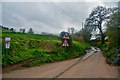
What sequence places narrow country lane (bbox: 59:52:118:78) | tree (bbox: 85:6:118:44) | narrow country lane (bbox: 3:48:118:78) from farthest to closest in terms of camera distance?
tree (bbox: 85:6:118:44) → narrow country lane (bbox: 59:52:118:78) → narrow country lane (bbox: 3:48:118:78)

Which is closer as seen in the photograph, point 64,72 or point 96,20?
point 64,72

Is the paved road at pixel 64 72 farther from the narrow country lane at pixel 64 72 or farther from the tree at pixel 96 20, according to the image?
the tree at pixel 96 20

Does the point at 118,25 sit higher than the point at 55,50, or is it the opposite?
the point at 118,25

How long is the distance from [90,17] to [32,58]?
119 ft

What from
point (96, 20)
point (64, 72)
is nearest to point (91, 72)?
point (64, 72)

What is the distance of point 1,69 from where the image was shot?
580 cm

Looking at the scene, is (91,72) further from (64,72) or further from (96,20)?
(96,20)

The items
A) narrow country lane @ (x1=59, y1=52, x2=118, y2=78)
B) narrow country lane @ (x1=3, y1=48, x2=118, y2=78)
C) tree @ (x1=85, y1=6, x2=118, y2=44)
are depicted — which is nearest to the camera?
narrow country lane @ (x1=3, y1=48, x2=118, y2=78)

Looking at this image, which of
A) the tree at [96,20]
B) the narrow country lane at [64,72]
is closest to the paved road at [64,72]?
the narrow country lane at [64,72]

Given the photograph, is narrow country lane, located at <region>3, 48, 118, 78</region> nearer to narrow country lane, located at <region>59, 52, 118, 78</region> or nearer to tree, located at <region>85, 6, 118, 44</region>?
narrow country lane, located at <region>59, 52, 118, 78</region>

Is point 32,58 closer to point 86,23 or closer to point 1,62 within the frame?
point 1,62

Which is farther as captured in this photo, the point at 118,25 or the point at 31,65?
the point at 118,25

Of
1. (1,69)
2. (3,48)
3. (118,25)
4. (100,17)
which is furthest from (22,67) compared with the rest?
(100,17)

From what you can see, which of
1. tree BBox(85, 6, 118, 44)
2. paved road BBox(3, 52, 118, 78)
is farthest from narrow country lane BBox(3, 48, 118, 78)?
tree BBox(85, 6, 118, 44)
